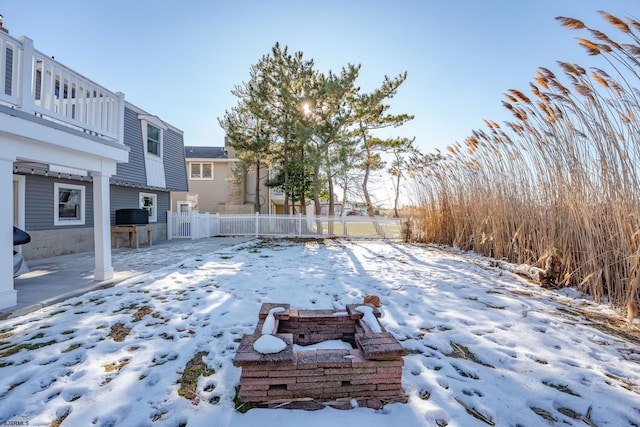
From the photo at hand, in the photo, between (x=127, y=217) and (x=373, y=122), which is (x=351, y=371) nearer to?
(x=127, y=217)

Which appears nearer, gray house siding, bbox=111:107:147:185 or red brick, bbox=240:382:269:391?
red brick, bbox=240:382:269:391

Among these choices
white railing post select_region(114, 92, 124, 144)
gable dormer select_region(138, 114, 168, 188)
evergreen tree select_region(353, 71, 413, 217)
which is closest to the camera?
white railing post select_region(114, 92, 124, 144)

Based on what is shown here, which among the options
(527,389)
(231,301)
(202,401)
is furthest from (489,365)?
(231,301)

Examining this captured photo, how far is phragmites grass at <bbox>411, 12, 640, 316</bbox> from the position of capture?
9.19 ft

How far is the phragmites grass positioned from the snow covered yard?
22.2 inches

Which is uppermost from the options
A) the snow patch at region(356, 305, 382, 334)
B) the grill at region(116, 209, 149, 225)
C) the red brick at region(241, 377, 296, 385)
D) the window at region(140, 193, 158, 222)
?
the window at region(140, 193, 158, 222)

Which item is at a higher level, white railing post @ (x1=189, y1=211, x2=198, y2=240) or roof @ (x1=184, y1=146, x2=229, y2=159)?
roof @ (x1=184, y1=146, x2=229, y2=159)

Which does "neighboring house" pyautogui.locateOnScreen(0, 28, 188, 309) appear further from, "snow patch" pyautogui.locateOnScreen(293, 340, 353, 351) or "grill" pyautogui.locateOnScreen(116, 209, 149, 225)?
"snow patch" pyautogui.locateOnScreen(293, 340, 353, 351)

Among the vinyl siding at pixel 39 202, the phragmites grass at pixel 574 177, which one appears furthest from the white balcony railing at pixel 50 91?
the phragmites grass at pixel 574 177

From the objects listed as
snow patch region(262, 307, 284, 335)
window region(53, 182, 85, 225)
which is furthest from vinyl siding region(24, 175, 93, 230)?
snow patch region(262, 307, 284, 335)

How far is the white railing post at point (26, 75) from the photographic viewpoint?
3070mm

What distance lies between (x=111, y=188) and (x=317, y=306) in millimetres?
8359

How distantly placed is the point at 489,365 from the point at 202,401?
186 cm

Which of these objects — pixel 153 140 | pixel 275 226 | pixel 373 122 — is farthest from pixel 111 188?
pixel 373 122
